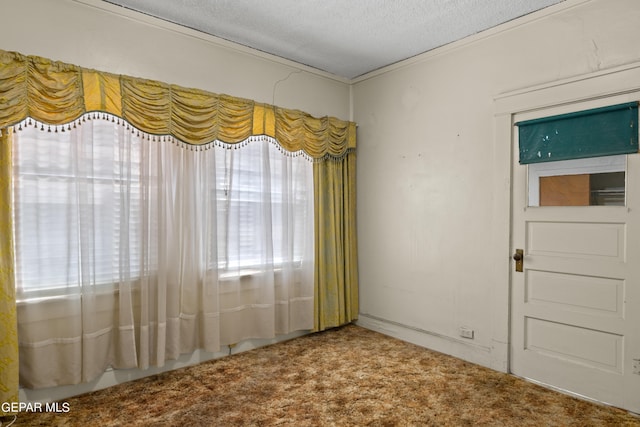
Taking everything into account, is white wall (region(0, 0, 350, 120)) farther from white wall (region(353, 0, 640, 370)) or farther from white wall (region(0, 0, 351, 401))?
white wall (region(353, 0, 640, 370))

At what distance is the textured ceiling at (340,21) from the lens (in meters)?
2.80

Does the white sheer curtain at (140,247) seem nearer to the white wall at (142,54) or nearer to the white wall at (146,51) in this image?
the white wall at (142,54)

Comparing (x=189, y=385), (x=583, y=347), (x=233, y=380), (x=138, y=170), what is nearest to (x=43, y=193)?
(x=138, y=170)

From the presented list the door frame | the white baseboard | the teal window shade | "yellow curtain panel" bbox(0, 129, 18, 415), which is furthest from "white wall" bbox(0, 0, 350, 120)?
the white baseboard

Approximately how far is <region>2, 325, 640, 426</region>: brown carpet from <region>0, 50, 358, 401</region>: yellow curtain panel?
0.71 m

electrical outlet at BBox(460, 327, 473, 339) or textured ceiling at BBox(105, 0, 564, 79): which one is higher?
textured ceiling at BBox(105, 0, 564, 79)

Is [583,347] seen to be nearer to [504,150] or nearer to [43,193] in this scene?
[504,150]

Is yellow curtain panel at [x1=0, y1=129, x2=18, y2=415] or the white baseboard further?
the white baseboard

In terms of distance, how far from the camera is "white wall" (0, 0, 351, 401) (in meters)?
2.52

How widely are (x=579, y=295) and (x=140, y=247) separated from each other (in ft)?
10.3

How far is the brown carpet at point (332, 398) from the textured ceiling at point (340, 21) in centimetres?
273

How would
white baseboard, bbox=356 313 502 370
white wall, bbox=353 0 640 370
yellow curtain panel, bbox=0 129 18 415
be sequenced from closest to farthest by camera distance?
yellow curtain panel, bbox=0 129 18 415 → white wall, bbox=353 0 640 370 → white baseboard, bbox=356 313 502 370

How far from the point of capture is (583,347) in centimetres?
271

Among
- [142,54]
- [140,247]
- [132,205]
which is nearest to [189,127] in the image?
[142,54]
